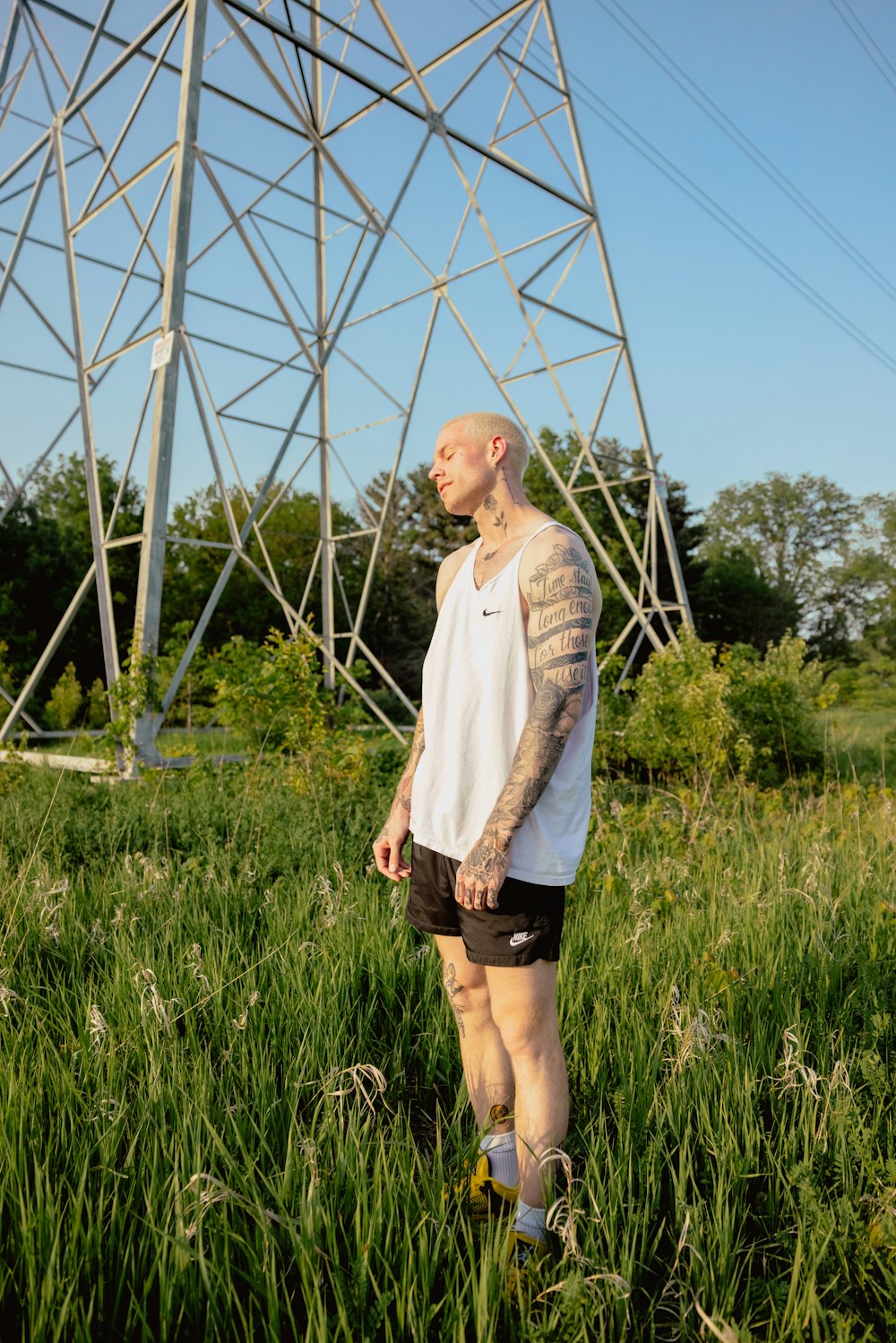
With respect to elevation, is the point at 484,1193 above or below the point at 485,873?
below

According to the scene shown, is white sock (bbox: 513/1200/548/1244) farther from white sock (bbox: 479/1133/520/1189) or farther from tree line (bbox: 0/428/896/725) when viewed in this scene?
tree line (bbox: 0/428/896/725)

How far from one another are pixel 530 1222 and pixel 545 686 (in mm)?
1104

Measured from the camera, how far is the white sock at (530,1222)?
71.2 inches

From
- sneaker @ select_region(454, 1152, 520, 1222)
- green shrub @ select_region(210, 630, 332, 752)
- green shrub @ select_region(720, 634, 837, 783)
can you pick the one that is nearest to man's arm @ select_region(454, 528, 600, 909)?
sneaker @ select_region(454, 1152, 520, 1222)

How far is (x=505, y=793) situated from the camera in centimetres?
192

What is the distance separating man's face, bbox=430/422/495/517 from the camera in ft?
7.16

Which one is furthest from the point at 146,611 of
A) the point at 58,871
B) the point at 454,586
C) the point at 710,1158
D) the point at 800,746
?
the point at 800,746

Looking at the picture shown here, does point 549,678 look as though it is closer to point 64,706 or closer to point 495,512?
point 495,512

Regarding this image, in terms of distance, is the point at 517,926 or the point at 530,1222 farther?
the point at 517,926

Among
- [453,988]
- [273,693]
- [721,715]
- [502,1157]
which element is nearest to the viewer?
[502,1157]

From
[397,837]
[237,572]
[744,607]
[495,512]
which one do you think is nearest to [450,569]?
[495,512]

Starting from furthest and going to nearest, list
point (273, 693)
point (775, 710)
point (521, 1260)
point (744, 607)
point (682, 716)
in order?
point (744, 607) → point (775, 710) → point (682, 716) → point (273, 693) → point (521, 1260)

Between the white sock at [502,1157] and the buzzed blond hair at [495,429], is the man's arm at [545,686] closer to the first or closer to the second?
the buzzed blond hair at [495,429]

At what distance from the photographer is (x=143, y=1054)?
2246mm
